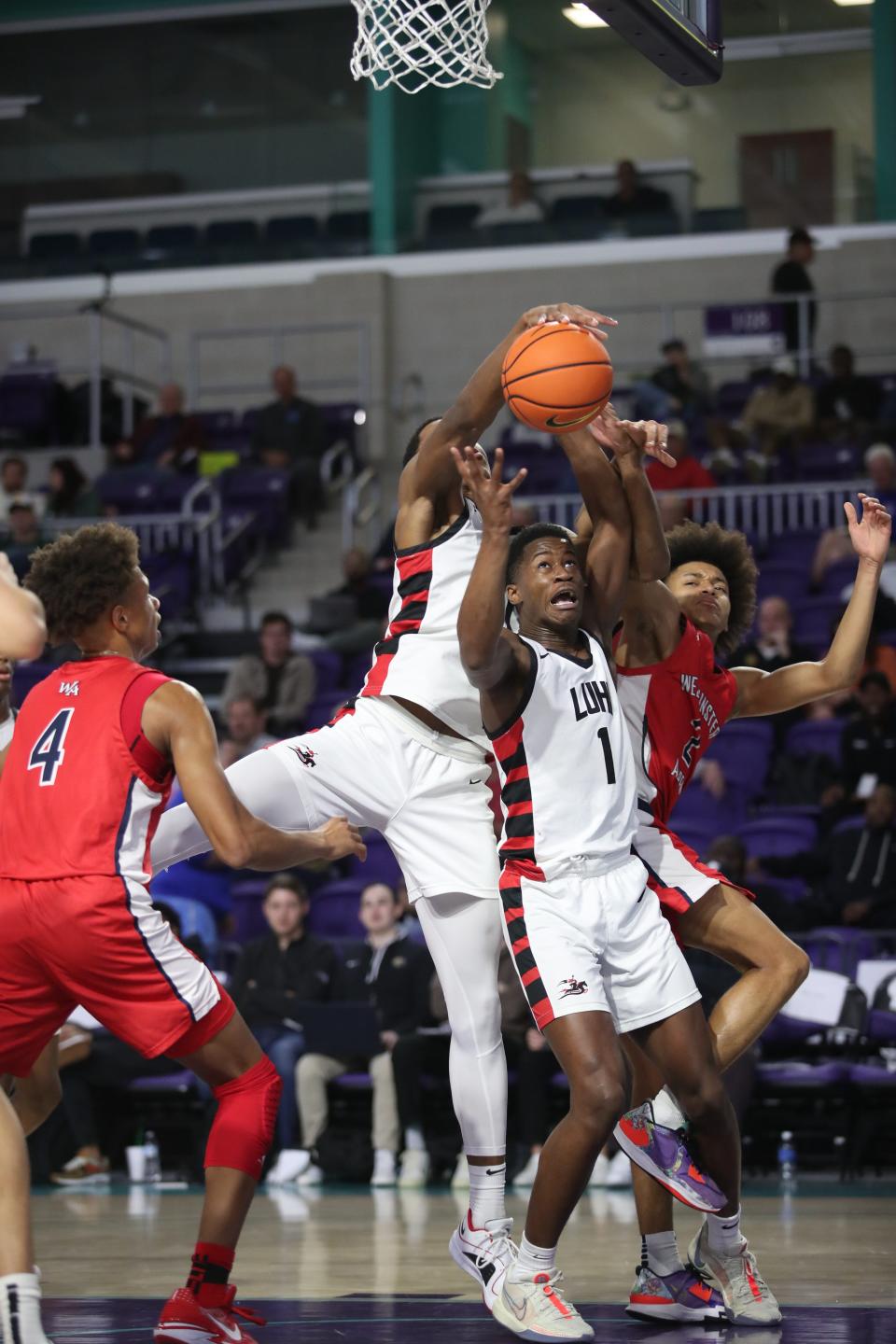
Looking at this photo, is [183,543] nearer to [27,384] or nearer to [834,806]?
[27,384]

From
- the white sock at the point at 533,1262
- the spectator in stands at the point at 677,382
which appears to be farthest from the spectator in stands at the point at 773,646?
the white sock at the point at 533,1262

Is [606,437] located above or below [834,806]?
above

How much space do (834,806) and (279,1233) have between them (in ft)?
15.3

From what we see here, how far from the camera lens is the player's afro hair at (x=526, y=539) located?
16.8 ft

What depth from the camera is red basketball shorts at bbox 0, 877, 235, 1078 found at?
4.34 metres

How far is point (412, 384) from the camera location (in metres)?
18.4

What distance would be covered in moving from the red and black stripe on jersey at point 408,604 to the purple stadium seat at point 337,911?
5.84m

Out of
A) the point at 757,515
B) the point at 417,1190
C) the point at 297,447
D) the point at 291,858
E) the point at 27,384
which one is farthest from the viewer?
the point at 27,384

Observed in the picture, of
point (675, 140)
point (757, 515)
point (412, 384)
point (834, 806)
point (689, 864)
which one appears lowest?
point (834, 806)

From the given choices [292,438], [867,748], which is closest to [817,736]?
[867,748]

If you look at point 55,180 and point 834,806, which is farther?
point 55,180

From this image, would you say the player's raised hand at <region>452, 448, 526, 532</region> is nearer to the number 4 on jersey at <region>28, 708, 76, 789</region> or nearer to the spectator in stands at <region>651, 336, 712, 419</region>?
the number 4 on jersey at <region>28, 708, 76, 789</region>

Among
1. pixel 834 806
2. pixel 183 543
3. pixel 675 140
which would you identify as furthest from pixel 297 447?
pixel 834 806

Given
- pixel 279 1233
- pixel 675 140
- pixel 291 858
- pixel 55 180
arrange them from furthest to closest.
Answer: pixel 55 180, pixel 675 140, pixel 279 1233, pixel 291 858
